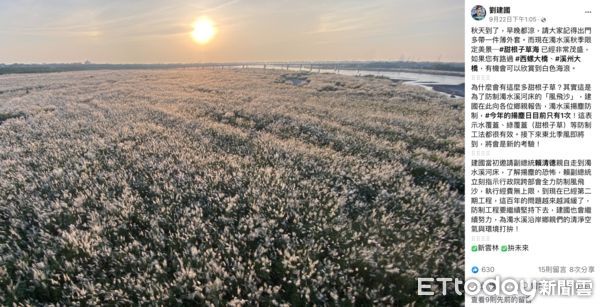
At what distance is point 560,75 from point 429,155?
435cm

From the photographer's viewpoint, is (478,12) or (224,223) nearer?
(224,223)

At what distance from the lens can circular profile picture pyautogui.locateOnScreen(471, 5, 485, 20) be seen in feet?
21.3

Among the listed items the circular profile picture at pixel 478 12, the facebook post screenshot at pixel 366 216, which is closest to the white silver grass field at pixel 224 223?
the facebook post screenshot at pixel 366 216

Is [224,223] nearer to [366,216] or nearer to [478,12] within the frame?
[366,216]

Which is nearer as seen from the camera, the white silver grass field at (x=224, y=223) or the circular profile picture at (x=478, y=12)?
the white silver grass field at (x=224, y=223)

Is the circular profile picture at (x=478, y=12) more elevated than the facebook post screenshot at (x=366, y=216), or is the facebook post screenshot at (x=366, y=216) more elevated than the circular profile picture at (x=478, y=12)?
the circular profile picture at (x=478, y=12)

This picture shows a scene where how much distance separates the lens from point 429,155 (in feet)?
33.5

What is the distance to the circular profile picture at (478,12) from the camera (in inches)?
255

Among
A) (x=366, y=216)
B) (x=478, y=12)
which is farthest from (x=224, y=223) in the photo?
(x=478, y=12)

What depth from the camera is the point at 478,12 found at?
6.51 metres

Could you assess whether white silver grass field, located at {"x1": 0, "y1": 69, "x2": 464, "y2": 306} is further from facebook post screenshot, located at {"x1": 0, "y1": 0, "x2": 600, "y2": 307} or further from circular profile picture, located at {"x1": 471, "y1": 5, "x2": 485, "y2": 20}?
circular profile picture, located at {"x1": 471, "y1": 5, "x2": 485, "y2": 20}

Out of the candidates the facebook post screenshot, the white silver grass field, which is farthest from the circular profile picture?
the white silver grass field

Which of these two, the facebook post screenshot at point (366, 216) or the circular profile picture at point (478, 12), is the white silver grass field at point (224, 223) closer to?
the facebook post screenshot at point (366, 216)

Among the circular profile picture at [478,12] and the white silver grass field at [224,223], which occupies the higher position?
the circular profile picture at [478,12]
